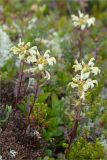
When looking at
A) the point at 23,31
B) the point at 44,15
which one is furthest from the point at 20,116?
the point at 44,15

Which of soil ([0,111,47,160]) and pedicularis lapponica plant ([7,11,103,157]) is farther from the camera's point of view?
soil ([0,111,47,160])

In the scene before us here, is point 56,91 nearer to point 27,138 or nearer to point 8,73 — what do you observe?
point 8,73

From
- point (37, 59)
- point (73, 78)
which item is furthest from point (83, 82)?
point (37, 59)

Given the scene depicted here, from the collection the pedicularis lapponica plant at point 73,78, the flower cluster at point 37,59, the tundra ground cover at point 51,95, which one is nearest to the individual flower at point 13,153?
the tundra ground cover at point 51,95

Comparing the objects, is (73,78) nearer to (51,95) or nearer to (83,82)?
(83,82)

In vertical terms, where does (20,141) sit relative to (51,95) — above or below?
below

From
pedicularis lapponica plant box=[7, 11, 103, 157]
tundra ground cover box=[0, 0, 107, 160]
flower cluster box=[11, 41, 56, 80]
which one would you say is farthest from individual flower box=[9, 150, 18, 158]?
flower cluster box=[11, 41, 56, 80]

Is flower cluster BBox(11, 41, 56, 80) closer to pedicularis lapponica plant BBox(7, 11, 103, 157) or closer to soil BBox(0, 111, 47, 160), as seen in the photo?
pedicularis lapponica plant BBox(7, 11, 103, 157)

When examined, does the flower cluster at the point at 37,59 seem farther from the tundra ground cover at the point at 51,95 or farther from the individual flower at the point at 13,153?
the individual flower at the point at 13,153

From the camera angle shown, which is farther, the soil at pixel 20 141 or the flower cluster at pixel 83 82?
the soil at pixel 20 141

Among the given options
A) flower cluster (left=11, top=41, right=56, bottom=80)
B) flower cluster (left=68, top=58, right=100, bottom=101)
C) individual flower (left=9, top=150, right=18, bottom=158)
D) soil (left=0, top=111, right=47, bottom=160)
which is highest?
flower cluster (left=11, top=41, right=56, bottom=80)

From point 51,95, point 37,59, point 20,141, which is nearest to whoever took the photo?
point 37,59
